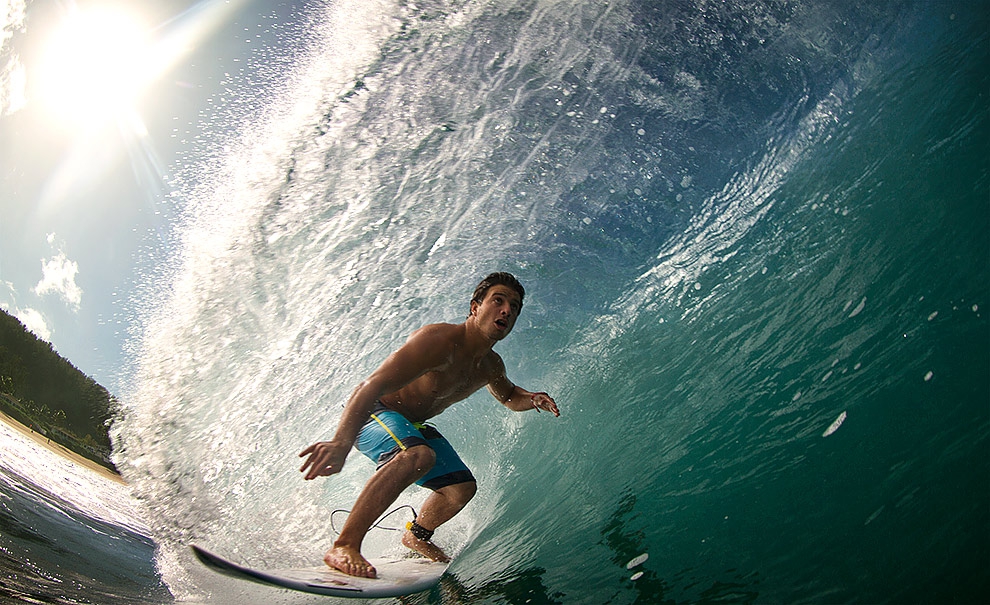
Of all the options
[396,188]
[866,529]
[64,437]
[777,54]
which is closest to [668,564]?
[866,529]

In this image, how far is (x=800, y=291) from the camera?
2.99 metres

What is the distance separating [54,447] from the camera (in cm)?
593

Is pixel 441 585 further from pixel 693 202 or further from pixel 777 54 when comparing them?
pixel 777 54

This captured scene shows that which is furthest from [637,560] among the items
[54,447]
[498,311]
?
[54,447]

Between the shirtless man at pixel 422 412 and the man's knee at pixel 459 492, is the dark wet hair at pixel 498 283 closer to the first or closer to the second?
the shirtless man at pixel 422 412

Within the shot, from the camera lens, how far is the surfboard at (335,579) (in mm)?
Result: 1765

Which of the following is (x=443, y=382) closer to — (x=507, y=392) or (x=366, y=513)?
(x=507, y=392)

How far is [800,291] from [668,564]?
2168 mm

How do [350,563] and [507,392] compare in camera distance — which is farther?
[507,392]

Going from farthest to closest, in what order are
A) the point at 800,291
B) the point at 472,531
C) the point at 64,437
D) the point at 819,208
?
1. the point at 64,437
2. the point at 819,208
3. the point at 472,531
4. the point at 800,291

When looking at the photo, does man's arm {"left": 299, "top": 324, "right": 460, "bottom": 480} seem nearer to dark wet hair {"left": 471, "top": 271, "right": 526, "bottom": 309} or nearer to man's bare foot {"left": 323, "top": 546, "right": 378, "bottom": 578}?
dark wet hair {"left": 471, "top": 271, "right": 526, "bottom": 309}

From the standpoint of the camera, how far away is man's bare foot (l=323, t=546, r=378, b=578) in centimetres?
202

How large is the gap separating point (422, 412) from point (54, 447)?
595cm

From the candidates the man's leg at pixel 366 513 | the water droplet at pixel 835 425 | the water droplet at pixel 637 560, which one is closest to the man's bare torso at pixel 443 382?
the man's leg at pixel 366 513
